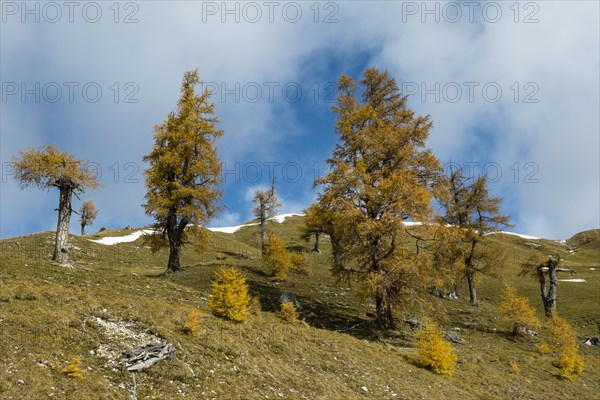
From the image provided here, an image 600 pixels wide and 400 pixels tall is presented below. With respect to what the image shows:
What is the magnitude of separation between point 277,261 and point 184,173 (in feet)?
34.3

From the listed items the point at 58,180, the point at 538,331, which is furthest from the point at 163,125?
the point at 538,331

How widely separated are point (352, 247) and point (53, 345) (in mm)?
14668

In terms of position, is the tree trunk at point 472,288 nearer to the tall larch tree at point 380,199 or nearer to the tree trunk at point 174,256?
the tall larch tree at point 380,199

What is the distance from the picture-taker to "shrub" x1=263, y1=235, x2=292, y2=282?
3300 cm

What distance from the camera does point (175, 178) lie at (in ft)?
97.6

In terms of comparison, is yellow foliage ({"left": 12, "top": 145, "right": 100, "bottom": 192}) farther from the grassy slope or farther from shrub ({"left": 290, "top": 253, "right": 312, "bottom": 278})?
shrub ({"left": 290, "top": 253, "right": 312, "bottom": 278})

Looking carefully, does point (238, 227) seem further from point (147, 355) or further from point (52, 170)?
point (147, 355)

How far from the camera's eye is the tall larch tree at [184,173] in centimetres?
2872

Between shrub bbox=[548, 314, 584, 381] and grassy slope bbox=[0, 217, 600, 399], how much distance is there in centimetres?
48

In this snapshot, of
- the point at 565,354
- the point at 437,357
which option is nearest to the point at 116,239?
the point at 437,357

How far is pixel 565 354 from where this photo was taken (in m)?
20.1

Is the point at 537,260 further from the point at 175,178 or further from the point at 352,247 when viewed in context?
the point at 175,178

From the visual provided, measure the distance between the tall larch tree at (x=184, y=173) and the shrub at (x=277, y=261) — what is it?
6097mm

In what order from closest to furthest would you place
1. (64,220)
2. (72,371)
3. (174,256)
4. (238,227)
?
(72,371), (64,220), (174,256), (238,227)
